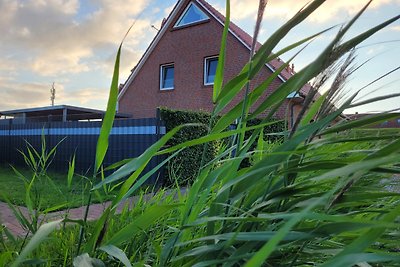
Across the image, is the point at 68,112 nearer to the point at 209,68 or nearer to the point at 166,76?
the point at 166,76

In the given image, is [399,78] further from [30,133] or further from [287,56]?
[30,133]

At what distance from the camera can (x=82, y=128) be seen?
9672 mm

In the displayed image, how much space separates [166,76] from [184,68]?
144 centimetres

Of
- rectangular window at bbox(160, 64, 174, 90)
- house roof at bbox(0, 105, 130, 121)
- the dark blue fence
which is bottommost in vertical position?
the dark blue fence

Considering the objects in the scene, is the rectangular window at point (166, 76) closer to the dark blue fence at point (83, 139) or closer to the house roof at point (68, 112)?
the house roof at point (68, 112)

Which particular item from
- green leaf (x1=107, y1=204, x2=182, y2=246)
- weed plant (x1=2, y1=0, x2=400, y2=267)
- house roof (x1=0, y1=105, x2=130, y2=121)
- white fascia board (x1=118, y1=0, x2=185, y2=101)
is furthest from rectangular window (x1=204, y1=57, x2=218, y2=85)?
green leaf (x1=107, y1=204, x2=182, y2=246)

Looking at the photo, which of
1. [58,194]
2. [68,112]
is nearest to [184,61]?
[68,112]

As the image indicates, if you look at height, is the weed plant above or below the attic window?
below

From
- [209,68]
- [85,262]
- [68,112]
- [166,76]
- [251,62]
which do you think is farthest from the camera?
[68,112]

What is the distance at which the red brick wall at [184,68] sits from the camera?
1482 cm

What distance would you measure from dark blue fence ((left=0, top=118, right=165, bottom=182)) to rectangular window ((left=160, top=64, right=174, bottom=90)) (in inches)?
276

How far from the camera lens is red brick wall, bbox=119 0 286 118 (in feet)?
48.6

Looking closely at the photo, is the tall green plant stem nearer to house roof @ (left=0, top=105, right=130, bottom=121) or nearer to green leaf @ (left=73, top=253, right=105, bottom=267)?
green leaf @ (left=73, top=253, right=105, bottom=267)

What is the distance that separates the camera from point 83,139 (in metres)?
9.60
